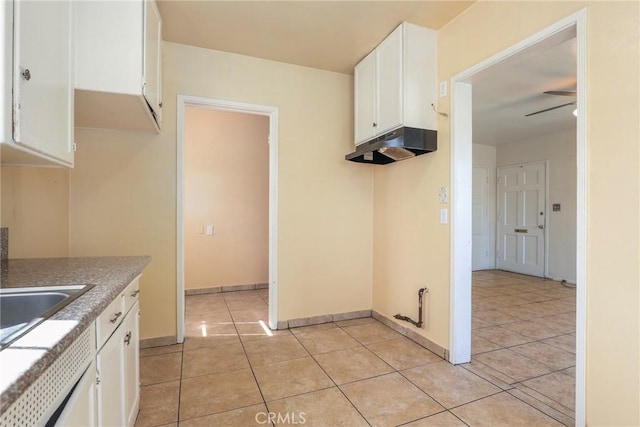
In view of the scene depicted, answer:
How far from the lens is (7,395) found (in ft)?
1.79

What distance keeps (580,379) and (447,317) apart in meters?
0.90

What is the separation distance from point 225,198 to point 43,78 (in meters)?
3.19

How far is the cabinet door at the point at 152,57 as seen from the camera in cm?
180

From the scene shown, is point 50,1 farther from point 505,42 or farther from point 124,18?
point 505,42

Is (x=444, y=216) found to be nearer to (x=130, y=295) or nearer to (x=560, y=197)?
(x=130, y=295)

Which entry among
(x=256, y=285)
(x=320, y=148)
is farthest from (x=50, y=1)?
(x=256, y=285)

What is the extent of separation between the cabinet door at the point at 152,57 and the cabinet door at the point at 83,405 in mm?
1467

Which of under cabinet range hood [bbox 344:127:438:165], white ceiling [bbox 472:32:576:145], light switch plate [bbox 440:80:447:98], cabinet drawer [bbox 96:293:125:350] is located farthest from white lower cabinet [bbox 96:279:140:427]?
white ceiling [bbox 472:32:576:145]

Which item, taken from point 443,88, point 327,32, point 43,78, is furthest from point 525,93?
point 43,78

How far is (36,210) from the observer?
2018mm

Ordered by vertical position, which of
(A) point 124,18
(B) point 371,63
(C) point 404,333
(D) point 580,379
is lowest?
(C) point 404,333

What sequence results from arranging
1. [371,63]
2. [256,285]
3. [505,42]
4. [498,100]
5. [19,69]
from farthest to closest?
[256,285] → [498,100] → [371,63] → [505,42] → [19,69]

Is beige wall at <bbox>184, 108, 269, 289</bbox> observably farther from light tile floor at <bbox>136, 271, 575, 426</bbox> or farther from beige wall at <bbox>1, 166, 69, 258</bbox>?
beige wall at <bbox>1, 166, 69, 258</bbox>

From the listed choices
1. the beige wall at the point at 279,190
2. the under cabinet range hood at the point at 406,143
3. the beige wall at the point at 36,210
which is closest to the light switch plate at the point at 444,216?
the under cabinet range hood at the point at 406,143
